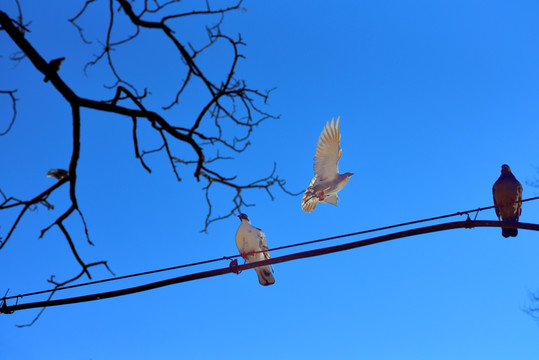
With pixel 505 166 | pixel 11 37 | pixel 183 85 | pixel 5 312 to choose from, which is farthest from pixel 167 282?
pixel 505 166

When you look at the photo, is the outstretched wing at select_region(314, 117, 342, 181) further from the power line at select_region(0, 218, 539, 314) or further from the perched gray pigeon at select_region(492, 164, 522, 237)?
the power line at select_region(0, 218, 539, 314)

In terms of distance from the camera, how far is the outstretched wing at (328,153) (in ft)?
27.8

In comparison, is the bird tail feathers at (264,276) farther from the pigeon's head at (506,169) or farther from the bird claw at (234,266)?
the pigeon's head at (506,169)

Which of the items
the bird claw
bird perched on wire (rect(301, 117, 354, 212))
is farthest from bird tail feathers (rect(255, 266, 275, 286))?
bird perched on wire (rect(301, 117, 354, 212))

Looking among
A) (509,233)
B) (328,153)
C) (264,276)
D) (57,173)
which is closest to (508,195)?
(509,233)

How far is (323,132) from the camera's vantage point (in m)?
8.60

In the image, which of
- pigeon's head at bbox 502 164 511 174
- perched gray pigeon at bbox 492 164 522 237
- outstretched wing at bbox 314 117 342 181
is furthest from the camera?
outstretched wing at bbox 314 117 342 181

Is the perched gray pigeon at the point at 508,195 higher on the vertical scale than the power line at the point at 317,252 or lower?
higher

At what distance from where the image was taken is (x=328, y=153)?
28.2ft

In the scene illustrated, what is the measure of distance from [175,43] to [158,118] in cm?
36

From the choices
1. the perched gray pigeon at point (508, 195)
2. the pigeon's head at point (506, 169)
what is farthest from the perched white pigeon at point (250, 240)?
the pigeon's head at point (506, 169)

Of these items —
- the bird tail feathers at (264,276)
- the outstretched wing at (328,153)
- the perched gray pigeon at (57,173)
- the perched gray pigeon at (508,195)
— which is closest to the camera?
the perched gray pigeon at (57,173)

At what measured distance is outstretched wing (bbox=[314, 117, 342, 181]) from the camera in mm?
8469

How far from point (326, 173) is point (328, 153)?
30 centimetres
